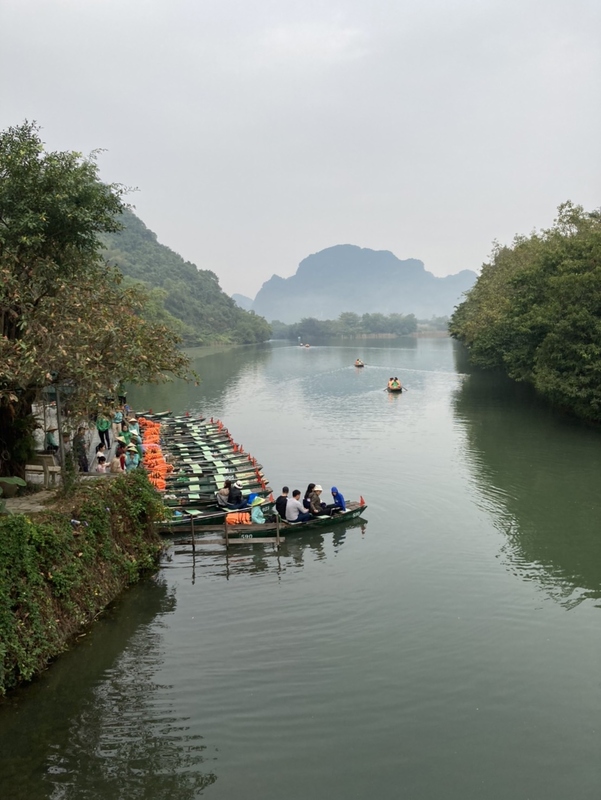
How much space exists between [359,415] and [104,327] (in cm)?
2663

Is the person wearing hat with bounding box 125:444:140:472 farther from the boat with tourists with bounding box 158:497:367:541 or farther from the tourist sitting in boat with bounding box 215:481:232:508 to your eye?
the tourist sitting in boat with bounding box 215:481:232:508

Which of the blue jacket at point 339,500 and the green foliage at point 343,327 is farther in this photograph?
the green foliage at point 343,327

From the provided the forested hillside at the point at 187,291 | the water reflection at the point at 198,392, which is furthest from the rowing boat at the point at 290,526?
the forested hillside at the point at 187,291

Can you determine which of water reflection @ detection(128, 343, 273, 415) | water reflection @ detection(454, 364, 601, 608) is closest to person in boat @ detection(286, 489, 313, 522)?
water reflection @ detection(454, 364, 601, 608)

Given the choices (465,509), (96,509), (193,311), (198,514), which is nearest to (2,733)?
(96,509)

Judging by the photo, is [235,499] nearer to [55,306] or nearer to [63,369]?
[63,369]

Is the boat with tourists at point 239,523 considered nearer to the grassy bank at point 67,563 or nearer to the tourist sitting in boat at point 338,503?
the tourist sitting in boat at point 338,503

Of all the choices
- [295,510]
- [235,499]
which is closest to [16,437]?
[235,499]

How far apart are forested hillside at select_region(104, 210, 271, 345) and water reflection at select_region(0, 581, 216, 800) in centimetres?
9858

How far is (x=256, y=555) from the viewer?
1627 centimetres

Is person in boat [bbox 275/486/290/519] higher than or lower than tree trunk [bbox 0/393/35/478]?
lower

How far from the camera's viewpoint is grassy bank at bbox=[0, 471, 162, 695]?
9844 millimetres

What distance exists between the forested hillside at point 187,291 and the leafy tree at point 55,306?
9281cm

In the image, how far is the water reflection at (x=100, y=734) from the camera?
8.33 m
